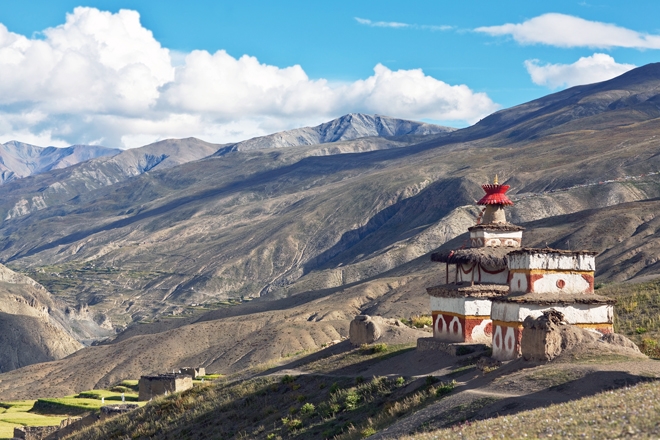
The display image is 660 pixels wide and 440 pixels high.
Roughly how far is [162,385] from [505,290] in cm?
2255

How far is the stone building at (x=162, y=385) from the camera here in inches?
1922

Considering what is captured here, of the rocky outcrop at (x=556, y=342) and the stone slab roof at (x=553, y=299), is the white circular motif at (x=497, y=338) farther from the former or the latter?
→ the rocky outcrop at (x=556, y=342)

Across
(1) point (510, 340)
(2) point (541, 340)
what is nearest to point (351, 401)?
(1) point (510, 340)

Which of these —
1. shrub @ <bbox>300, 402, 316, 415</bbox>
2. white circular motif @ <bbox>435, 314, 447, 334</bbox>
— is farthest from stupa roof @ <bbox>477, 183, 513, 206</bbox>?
shrub @ <bbox>300, 402, 316, 415</bbox>

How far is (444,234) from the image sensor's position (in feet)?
490

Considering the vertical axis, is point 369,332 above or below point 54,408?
above

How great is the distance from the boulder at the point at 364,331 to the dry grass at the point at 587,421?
2000cm

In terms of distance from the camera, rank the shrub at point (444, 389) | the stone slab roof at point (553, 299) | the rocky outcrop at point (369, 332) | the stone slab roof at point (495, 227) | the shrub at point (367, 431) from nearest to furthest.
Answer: the shrub at point (367, 431), the shrub at point (444, 389), the stone slab roof at point (553, 299), the stone slab roof at point (495, 227), the rocky outcrop at point (369, 332)

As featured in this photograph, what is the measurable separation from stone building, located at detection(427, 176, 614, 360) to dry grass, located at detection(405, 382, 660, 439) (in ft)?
31.4

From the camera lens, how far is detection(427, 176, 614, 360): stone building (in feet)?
94.7

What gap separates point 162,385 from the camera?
5000cm

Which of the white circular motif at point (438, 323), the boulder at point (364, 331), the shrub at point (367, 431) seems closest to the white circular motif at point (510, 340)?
the shrub at point (367, 431)

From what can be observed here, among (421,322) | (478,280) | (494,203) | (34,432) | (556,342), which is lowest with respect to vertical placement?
(34,432)

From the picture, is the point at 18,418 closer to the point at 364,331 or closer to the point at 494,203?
the point at 364,331
